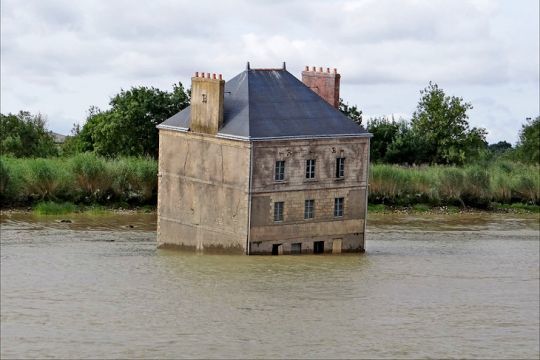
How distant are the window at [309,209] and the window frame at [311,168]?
91 cm

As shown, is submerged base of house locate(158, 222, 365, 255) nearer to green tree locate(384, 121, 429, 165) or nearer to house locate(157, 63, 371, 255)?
house locate(157, 63, 371, 255)

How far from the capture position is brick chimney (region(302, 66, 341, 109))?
2120 inches

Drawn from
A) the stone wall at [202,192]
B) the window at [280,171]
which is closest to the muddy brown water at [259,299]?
the stone wall at [202,192]

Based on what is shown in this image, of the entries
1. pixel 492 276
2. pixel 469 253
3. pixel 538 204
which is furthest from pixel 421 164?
pixel 492 276

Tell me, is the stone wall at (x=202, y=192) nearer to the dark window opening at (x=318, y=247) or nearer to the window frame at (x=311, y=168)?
the window frame at (x=311, y=168)

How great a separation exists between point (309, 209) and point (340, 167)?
2.09 meters

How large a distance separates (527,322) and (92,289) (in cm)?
1353

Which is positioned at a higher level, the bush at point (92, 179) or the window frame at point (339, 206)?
the bush at point (92, 179)

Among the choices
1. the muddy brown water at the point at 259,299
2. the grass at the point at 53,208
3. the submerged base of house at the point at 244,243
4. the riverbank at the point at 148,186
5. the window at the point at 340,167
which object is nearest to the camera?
the muddy brown water at the point at 259,299

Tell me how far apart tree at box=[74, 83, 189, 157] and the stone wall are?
17.6 m

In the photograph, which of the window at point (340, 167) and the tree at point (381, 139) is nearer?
the window at point (340, 167)

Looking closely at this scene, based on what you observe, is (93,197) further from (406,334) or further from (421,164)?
(406,334)

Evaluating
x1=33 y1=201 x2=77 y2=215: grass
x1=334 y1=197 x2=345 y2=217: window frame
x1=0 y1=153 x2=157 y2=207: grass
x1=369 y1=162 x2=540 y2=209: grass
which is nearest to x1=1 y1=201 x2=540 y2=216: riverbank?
x1=33 y1=201 x2=77 y2=215: grass

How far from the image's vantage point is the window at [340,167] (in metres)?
50.8
